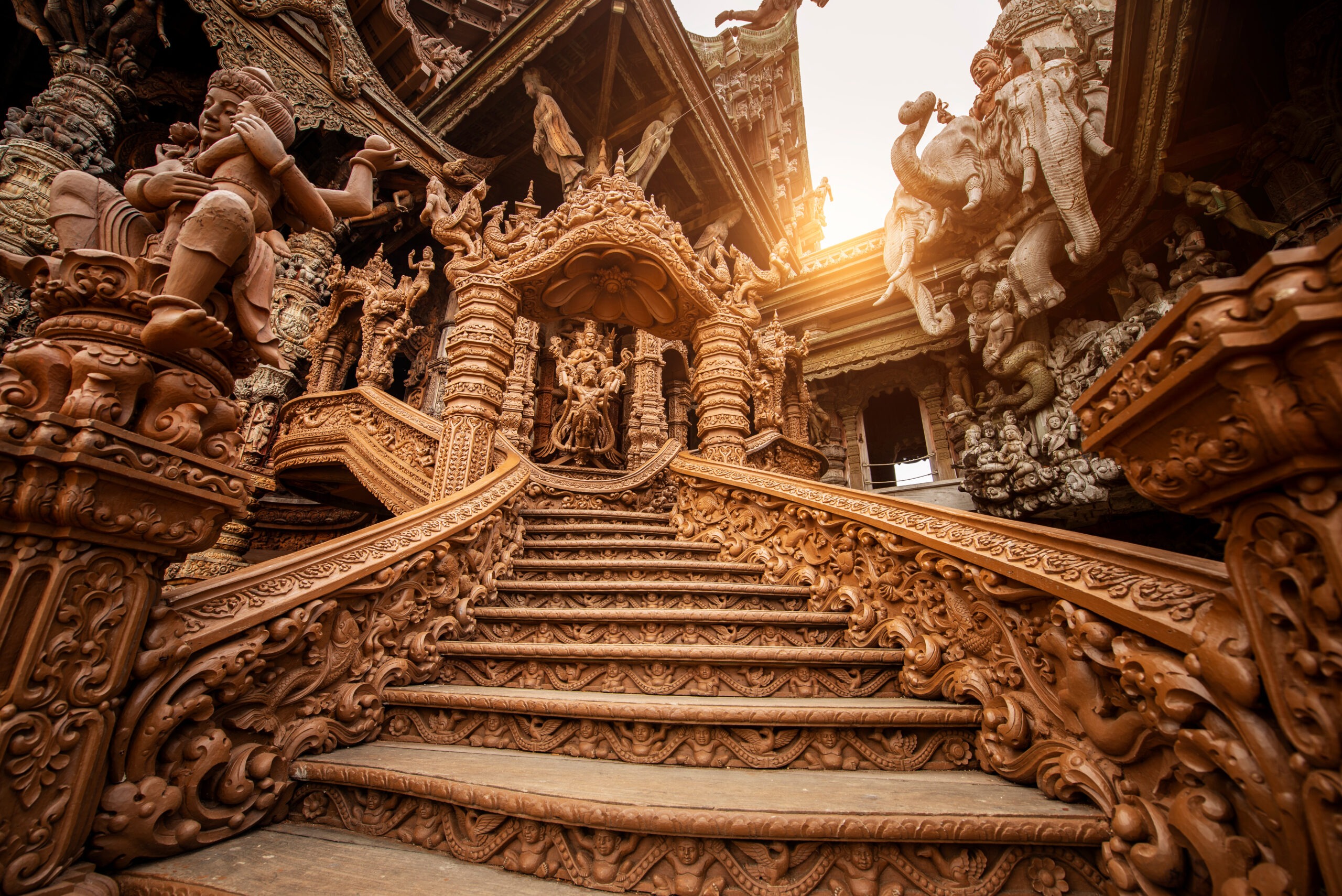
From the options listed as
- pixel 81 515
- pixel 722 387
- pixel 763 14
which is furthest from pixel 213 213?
pixel 763 14

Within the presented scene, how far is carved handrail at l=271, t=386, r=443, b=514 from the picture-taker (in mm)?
5199

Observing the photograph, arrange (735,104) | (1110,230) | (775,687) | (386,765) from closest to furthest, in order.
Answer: (386,765), (775,687), (1110,230), (735,104)

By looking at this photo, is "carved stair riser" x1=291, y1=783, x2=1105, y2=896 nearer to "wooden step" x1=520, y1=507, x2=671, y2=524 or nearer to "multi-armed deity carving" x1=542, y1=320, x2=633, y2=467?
"wooden step" x1=520, y1=507, x2=671, y2=524

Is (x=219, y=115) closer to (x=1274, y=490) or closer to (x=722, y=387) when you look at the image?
(x=1274, y=490)

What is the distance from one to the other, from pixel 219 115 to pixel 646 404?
7465 mm

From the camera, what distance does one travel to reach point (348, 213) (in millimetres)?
2154

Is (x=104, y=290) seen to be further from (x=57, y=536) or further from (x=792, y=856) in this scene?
(x=792, y=856)

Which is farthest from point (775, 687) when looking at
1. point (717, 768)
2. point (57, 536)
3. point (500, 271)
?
point (500, 271)

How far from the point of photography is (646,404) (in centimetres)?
921

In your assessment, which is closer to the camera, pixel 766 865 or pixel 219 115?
pixel 766 865

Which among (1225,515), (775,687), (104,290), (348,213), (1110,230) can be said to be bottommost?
(775,687)

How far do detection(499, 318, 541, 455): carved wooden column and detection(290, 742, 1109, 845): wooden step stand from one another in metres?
6.47

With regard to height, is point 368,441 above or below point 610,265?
below

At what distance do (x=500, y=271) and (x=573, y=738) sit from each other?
12.5 ft
